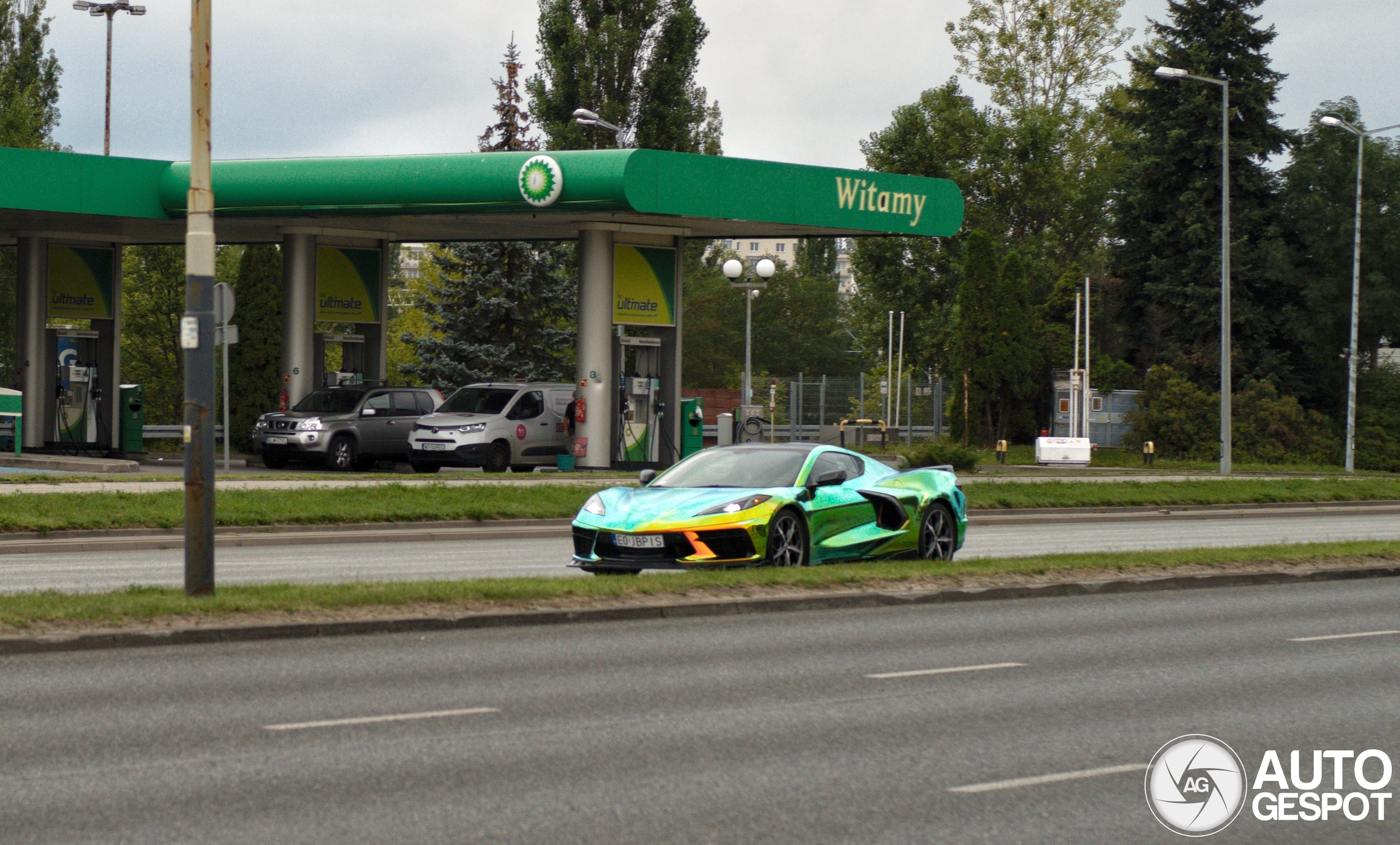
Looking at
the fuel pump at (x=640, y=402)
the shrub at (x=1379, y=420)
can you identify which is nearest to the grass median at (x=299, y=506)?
the fuel pump at (x=640, y=402)

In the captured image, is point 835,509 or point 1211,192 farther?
point 1211,192

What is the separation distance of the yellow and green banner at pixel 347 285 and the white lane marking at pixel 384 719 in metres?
28.9

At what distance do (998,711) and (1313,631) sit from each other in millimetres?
4897

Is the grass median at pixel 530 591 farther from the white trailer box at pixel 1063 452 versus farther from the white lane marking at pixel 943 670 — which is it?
the white trailer box at pixel 1063 452

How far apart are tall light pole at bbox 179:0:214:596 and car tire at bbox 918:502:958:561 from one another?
7.32 meters

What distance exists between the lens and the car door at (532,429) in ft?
109

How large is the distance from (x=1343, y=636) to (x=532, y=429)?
73.6ft

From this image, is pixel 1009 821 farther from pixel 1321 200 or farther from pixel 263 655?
pixel 1321 200

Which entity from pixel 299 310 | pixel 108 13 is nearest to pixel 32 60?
pixel 108 13

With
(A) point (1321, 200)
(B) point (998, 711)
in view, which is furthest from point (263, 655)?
(A) point (1321, 200)

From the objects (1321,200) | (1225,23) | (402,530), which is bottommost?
(402,530)

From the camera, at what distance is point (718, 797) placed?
6.76 m

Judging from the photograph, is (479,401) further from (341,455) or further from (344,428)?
(341,455)

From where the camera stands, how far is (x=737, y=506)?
15.0m
